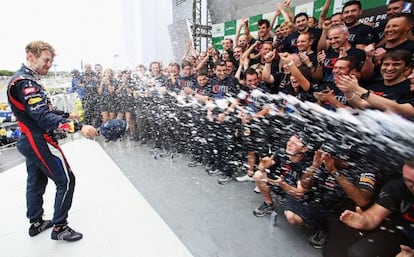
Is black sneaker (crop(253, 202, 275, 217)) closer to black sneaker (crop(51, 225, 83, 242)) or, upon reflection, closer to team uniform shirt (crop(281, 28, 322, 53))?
black sneaker (crop(51, 225, 83, 242))

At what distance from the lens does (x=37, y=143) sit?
1803mm

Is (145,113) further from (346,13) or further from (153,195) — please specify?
(346,13)

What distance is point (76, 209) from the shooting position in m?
2.38

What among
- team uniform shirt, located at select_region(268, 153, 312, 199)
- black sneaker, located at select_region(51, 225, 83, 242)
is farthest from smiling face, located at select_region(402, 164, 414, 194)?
black sneaker, located at select_region(51, 225, 83, 242)

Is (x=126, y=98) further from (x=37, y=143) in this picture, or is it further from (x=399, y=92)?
(x=399, y=92)

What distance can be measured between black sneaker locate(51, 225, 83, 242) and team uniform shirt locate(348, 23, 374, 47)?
121 inches

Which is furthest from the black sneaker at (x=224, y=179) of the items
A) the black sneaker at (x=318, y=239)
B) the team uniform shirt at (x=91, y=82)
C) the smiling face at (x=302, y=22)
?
the team uniform shirt at (x=91, y=82)

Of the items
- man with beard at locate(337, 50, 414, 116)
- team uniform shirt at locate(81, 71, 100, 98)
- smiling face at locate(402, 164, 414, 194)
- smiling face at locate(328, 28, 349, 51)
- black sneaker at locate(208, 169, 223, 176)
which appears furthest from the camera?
team uniform shirt at locate(81, 71, 100, 98)

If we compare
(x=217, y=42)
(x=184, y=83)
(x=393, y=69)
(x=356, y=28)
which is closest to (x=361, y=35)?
(x=356, y=28)

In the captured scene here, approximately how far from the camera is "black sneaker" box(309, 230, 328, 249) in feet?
6.24

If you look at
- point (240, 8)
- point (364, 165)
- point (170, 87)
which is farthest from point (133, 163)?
point (240, 8)

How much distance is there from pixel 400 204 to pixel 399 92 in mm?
838

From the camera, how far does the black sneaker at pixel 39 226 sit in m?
2.01

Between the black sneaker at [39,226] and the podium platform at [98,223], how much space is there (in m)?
0.04
